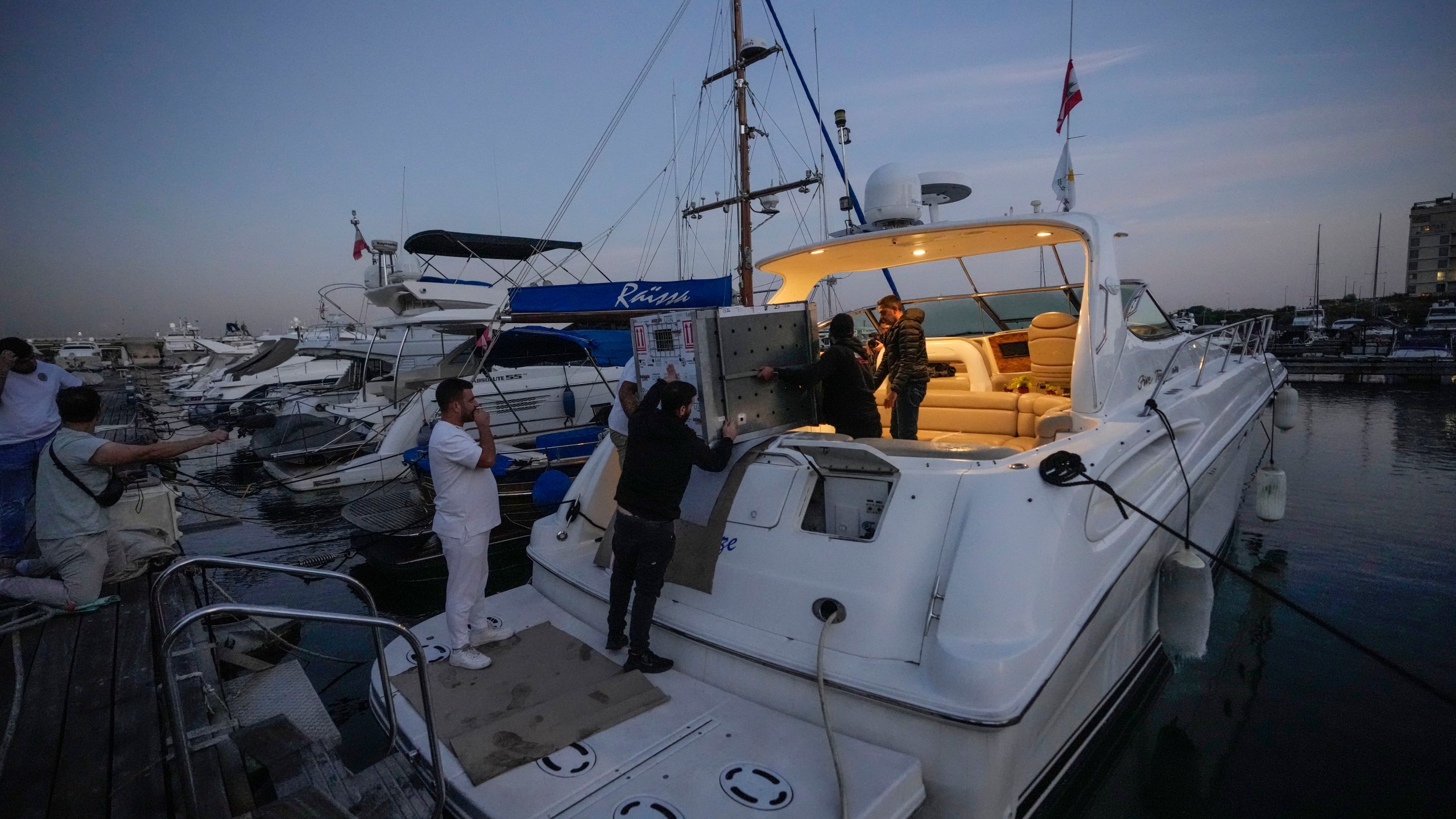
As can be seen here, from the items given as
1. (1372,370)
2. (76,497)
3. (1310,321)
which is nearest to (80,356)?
(76,497)

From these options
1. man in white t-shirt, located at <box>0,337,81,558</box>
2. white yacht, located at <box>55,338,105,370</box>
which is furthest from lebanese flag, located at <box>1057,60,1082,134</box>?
white yacht, located at <box>55,338,105,370</box>

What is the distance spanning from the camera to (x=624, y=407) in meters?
4.05

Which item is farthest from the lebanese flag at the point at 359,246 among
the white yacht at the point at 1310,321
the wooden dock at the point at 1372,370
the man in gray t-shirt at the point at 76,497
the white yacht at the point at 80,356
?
the white yacht at the point at 1310,321

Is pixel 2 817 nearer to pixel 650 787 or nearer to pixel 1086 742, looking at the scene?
pixel 650 787

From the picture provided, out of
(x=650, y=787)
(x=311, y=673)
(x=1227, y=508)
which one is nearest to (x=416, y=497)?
(x=311, y=673)

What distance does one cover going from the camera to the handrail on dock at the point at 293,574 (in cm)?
247

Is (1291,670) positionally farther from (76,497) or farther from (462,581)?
(76,497)

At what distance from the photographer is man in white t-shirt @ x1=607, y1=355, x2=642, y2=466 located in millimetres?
3998

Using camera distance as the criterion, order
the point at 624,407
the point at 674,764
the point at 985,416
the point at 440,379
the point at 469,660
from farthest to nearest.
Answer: the point at 440,379
the point at 985,416
the point at 624,407
the point at 469,660
the point at 674,764

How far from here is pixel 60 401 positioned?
3.65 m

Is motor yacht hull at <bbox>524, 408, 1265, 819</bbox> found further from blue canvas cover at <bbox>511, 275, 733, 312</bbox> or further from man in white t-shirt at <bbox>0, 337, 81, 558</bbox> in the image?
blue canvas cover at <bbox>511, 275, 733, 312</bbox>

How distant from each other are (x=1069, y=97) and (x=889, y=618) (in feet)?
20.4

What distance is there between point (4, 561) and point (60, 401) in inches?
58.2

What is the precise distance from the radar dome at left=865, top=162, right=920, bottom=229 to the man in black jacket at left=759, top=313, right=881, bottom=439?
0.99 meters
